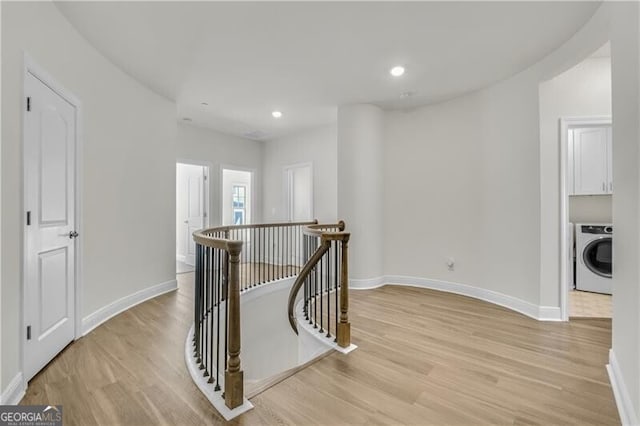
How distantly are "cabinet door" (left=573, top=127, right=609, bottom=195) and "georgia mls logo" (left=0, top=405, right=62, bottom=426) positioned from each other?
19.1 ft

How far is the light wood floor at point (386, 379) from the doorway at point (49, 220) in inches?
8.8

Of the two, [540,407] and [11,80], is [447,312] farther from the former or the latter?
[11,80]

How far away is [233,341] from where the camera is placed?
5.62 ft

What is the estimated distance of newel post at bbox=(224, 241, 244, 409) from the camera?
165 centimetres

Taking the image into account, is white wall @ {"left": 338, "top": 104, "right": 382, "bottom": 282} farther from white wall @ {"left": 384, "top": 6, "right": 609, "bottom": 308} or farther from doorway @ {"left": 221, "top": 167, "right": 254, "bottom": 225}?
doorway @ {"left": 221, "top": 167, "right": 254, "bottom": 225}

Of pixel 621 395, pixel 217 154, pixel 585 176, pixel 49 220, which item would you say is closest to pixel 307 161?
pixel 217 154

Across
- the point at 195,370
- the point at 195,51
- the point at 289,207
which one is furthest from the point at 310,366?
the point at 289,207

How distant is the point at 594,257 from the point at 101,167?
6129 mm

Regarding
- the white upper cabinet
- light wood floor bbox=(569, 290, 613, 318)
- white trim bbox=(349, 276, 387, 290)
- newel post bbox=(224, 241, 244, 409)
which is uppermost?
the white upper cabinet

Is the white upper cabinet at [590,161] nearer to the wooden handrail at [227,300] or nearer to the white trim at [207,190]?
the wooden handrail at [227,300]

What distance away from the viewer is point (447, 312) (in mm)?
3262

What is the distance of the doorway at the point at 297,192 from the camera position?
6.00 m

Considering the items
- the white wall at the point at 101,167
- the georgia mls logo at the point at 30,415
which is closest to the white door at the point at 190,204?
the white wall at the point at 101,167

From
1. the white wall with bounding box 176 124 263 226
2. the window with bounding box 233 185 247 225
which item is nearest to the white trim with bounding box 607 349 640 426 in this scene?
the white wall with bounding box 176 124 263 226
